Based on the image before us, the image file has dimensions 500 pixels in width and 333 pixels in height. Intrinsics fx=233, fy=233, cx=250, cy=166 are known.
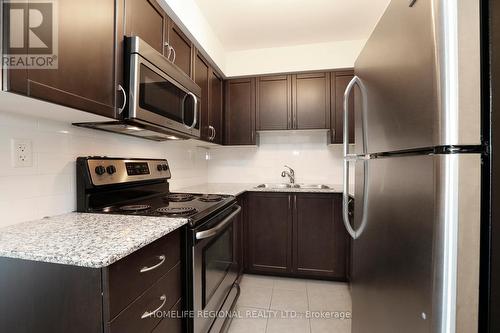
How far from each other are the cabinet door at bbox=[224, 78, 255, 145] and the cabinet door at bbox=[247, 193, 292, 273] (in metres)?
0.73

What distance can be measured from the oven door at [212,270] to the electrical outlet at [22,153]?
2.63 feet

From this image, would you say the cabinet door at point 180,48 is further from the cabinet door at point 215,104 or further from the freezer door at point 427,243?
the freezer door at point 427,243

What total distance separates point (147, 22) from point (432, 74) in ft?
4.51

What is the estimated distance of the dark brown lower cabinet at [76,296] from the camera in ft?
2.17

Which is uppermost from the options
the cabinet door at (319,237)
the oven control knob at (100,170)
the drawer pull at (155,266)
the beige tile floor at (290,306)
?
the oven control knob at (100,170)

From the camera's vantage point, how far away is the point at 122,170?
143 centimetres

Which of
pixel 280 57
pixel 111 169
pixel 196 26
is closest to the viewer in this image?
pixel 111 169

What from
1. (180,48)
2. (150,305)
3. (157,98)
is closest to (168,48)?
(180,48)

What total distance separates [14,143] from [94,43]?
544 mm

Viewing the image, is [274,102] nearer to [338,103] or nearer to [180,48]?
[338,103]

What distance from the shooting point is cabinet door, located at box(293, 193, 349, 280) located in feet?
7.37

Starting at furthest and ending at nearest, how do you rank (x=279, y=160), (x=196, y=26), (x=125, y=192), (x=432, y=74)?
1. (x=279, y=160)
2. (x=196, y=26)
3. (x=125, y=192)
4. (x=432, y=74)

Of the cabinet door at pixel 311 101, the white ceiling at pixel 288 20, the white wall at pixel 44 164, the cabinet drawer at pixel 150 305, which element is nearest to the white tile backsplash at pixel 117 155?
the white wall at pixel 44 164

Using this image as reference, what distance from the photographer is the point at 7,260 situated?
0.73 m
